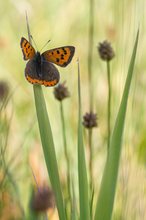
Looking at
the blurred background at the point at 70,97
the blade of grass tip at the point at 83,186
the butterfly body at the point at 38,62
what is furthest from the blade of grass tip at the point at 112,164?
the butterfly body at the point at 38,62

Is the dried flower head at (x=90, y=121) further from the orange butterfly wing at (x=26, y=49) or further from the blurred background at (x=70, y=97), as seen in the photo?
the orange butterfly wing at (x=26, y=49)

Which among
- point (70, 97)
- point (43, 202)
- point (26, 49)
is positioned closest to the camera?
point (43, 202)

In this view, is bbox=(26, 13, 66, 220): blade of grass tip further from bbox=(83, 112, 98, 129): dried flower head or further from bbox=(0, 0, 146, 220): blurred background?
bbox=(83, 112, 98, 129): dried flower head

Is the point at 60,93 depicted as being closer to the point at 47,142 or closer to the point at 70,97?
the point at 47,142

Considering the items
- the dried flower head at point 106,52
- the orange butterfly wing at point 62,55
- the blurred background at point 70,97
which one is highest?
the orange butterfly wing at point 62,55

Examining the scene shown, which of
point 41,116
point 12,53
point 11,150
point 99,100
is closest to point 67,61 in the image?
point 41,116

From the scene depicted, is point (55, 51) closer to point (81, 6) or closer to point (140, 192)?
point (140, 192)

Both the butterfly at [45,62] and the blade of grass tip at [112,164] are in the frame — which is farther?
the butterfly at [45,62]

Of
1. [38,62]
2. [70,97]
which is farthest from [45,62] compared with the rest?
[70,97]
